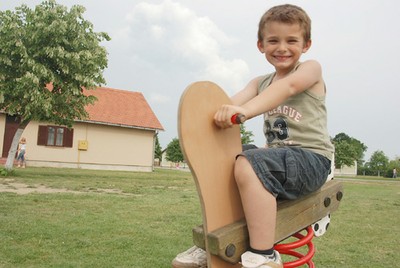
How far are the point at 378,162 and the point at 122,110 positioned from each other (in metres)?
59.2

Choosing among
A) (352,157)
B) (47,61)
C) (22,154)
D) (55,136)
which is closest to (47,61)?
(47,61)

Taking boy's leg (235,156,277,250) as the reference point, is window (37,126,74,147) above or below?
above

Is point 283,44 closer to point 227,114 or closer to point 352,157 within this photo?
point 227,114

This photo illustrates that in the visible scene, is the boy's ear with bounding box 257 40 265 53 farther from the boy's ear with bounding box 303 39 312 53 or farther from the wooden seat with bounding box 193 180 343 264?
the wooden seat with bounding box 193 180 343 264

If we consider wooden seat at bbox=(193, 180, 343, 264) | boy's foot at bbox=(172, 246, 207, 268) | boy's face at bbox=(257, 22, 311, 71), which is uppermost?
boy's face at bbox=(257, 22, 311, 71)

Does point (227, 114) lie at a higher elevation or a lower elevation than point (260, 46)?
lower

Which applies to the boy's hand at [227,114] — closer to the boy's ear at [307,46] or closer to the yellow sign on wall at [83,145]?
the boy's ear at [307,46]

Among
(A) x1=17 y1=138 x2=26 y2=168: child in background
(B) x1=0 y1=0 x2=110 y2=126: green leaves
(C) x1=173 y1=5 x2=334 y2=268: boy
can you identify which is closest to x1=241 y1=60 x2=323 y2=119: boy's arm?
(C) x1=173 y1=5 x2=334 y2=268: boy

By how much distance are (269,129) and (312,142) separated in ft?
0.80

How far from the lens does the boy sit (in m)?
1.64

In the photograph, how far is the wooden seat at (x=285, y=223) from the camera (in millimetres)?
1577

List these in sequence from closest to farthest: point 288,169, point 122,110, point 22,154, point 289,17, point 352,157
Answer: point 288,169, point 289,17, point 22,154, point 122,110, point 352,157

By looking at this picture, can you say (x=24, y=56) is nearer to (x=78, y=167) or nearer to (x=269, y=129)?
(x=78, y=167)

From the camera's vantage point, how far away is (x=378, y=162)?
232 feet
